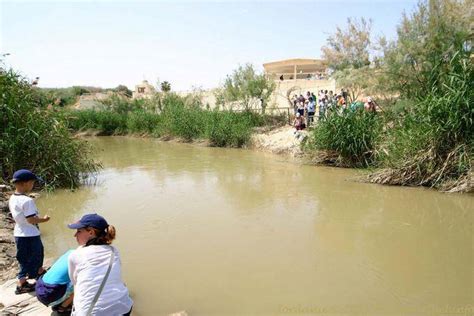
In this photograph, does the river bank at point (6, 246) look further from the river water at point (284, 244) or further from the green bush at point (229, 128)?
the green bush at point (229, 128)

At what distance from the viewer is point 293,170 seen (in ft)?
43.7

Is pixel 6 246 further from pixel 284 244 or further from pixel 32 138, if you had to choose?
pixel 32 138

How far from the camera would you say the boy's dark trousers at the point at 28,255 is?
4121 millimetres

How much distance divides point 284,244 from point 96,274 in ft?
12.7

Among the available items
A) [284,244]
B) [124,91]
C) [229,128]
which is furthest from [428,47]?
[124,91]

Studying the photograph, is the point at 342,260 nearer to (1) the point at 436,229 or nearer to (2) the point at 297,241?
(2) the point at 297,241

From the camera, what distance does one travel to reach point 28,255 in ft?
13.6

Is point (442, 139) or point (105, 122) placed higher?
point (105, 122)

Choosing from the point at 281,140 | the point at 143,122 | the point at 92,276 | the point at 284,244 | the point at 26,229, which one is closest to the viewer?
the point at 92,276

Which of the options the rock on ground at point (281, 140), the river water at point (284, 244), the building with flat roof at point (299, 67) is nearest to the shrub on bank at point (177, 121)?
the rock on ground at point (281, 140)

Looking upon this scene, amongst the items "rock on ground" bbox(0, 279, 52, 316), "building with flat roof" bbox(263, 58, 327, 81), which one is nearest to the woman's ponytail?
"rock on ground" bbox(0, 279, 52, 316)

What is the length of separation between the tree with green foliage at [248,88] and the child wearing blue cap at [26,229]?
1954cm

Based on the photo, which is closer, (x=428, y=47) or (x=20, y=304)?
(x=20, y=304)

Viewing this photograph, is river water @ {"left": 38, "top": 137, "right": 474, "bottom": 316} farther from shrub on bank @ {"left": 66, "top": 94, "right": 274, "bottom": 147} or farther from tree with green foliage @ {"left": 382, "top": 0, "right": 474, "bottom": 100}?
shrub on bank @ {"left": 66, "top": 94, "right": 274, "bottom": 147}
